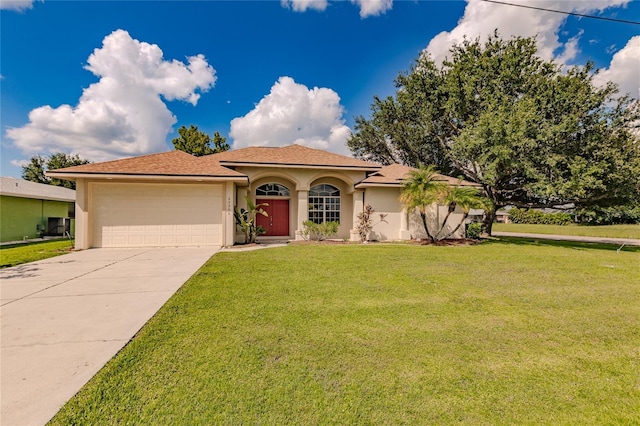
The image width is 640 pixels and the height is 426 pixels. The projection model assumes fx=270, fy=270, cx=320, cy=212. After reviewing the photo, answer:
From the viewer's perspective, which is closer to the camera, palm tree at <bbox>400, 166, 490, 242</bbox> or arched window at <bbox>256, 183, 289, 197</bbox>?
palm tree at <bbox>400, 166, 490, 242</bbox>

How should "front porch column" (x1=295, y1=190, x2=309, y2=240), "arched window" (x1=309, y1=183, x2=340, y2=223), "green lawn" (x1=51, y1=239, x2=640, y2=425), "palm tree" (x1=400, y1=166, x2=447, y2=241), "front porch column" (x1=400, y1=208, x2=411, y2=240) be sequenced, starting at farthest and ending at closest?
"arched window" (x1=309, y1=183, x2=340, y2=223), "front porch column" (x1=400, y1=208, x2=411, y2=240), "front porch column" (x1=295, y1=190, x2=309, y2=240), "palm tree" (x1=400, y1=166, x2=447, y2=241), "green lawn" (x1=51, y1=239, x2=640, y2=425)

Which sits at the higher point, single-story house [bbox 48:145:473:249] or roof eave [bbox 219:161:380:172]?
roof eave [bbox 219:161:380:172]

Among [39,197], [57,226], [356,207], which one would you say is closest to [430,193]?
[356,207]

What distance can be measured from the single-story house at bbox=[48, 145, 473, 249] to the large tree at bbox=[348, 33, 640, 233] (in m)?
4.72

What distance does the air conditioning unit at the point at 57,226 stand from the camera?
1855 centimetres

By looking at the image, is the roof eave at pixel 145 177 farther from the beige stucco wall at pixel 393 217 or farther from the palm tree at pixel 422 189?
the palm tree at pixel 422 189

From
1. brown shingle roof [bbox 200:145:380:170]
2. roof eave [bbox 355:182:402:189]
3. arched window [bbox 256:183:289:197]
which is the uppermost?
brown shingle roof [bbox 200:145:380:170]

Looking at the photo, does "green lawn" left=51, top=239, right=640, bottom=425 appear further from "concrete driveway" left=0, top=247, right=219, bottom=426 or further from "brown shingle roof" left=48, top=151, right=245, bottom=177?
"brown shingle roof" left=48, top=151, right=245, bottom=177

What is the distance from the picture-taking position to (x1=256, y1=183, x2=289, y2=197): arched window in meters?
15.4

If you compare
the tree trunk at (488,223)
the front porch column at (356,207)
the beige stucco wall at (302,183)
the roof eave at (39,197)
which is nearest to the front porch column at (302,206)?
the beige stucco wall at (302,183)

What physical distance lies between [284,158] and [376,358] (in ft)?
42.5

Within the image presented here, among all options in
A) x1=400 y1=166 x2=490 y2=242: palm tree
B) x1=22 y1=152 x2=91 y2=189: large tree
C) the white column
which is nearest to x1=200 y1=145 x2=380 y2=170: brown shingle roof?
x1=400 y1=166 x2=490 y2=242: palm tree

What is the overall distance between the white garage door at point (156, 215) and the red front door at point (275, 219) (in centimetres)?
301

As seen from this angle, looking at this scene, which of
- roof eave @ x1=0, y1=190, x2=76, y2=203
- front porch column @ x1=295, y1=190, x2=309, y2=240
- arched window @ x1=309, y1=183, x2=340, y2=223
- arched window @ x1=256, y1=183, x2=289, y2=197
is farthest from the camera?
arched window @ x1=309, y1=183, x2=340, y2=223
